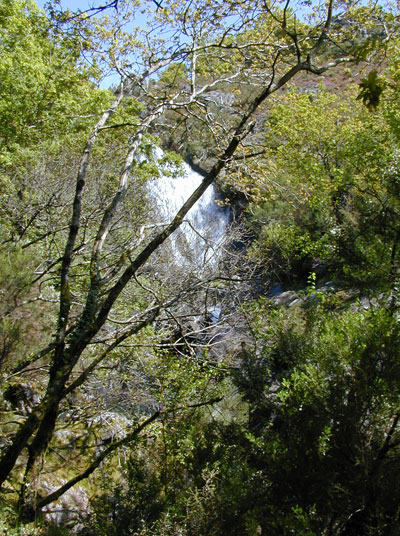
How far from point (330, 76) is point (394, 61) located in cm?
2510

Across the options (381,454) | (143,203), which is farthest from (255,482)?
Result: (143,203)

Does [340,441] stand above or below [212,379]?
below

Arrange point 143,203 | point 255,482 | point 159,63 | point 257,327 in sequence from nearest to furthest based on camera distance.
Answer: point 255,482 → point 159,63 → point 257,327 → point 143,203

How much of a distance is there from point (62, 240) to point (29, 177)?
5.62 feet

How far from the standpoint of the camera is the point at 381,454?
3.28 m

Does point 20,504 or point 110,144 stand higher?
point 110,144

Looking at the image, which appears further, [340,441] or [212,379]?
[212,379]

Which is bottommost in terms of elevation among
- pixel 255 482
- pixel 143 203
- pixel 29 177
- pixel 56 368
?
pixel 255 482

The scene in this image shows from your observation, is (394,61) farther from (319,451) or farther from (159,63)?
(319,451)

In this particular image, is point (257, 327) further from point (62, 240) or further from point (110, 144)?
point (110, 144)

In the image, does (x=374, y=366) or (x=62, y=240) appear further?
(x=62, y=240)

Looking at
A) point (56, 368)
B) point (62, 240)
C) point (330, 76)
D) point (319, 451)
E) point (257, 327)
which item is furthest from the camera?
point (330, 76)

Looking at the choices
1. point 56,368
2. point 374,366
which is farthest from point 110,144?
point 374,366

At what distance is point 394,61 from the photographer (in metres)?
9.86
